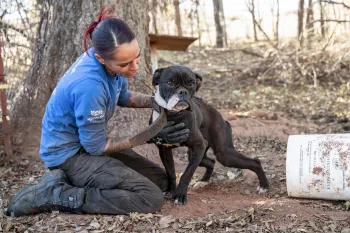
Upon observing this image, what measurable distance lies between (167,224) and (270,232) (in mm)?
847

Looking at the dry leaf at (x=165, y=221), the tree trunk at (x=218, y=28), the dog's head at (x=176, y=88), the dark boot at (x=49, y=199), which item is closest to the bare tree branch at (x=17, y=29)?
the dog's head at (x=176, y=88)

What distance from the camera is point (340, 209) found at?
14.7 ft

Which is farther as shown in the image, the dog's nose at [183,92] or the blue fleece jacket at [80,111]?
the dog's nose at [183,92]

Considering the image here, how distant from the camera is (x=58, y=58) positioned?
255 inches

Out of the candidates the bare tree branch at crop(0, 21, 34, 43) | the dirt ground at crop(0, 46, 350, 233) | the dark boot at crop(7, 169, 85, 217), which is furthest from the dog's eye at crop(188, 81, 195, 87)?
the bare tree branch at crop(0, 21, 34, 43)

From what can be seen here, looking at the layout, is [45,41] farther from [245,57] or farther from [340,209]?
[245,57]

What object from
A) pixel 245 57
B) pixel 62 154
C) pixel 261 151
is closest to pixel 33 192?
pixel 62 154

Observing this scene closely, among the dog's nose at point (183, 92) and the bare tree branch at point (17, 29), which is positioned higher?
the bare tree branch at point (17, 29)

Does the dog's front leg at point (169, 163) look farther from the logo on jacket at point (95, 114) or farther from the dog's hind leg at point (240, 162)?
the logo on jacket at point (95, 114)

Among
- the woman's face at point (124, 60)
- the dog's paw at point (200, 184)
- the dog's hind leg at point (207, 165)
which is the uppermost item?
the woman's face at point (124, 60)

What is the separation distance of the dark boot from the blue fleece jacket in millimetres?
258

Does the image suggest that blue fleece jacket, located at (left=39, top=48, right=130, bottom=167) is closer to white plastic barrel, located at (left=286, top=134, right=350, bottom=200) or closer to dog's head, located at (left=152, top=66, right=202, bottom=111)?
dog's head, located at (left=152, top=66, right=202, bottom=111)

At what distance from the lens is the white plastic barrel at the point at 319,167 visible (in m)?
4.48

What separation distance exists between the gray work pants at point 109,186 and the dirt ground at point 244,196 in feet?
0.38
